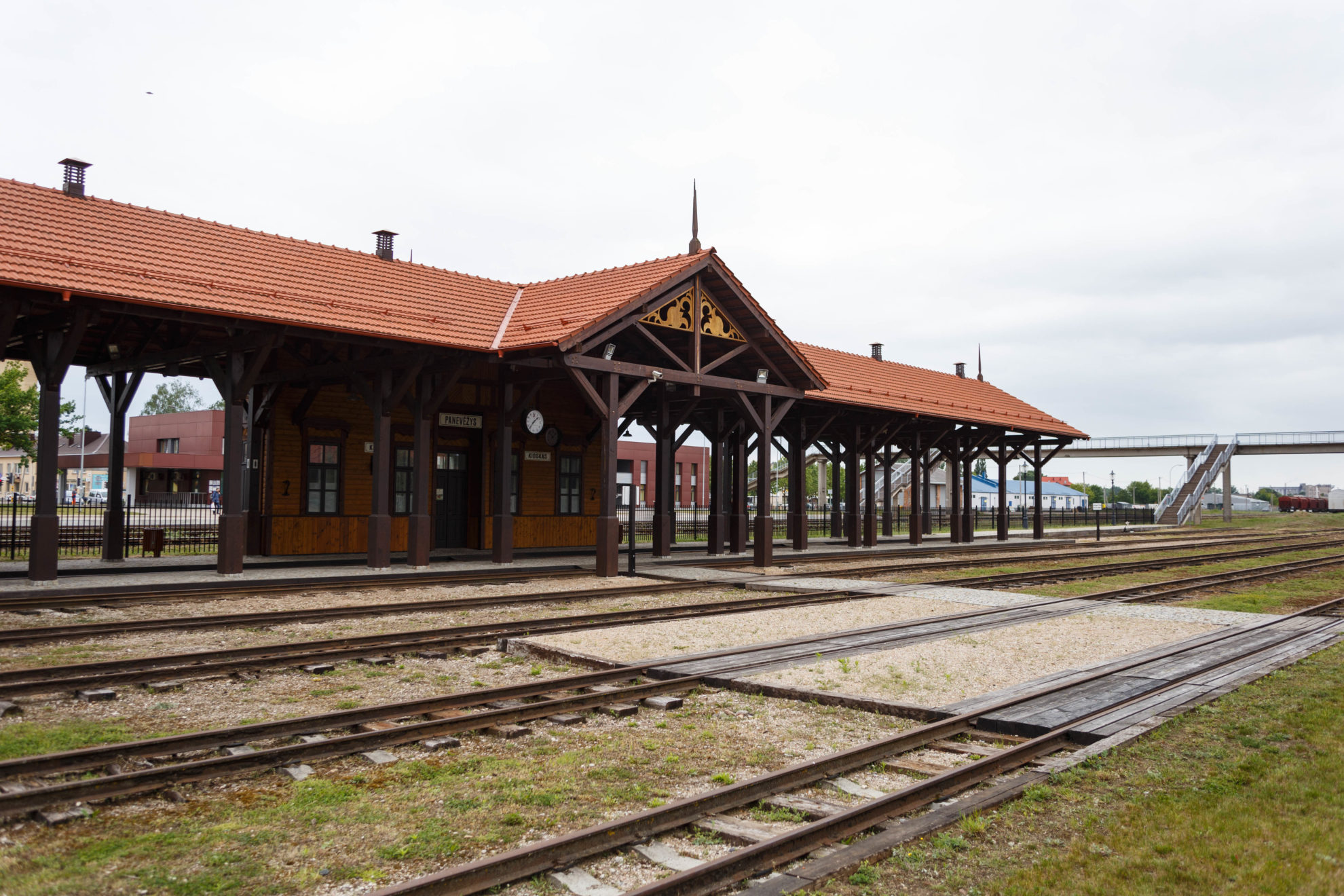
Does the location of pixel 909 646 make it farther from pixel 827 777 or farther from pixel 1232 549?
pixel 1232 549

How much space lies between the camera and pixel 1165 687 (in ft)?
25.3

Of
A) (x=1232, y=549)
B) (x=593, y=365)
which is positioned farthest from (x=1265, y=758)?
(x=1232, y=549)

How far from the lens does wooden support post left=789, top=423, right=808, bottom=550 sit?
85.3ft

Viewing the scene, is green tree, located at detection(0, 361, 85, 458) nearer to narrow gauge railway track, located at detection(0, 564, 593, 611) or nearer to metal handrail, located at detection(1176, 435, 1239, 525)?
narrow gauge railway track, located at detection(0, 564, 593, 611)

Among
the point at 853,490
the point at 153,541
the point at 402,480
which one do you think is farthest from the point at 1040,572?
the point at 153,541

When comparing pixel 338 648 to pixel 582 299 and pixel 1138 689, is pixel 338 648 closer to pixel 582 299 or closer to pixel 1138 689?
pixel 1138 689

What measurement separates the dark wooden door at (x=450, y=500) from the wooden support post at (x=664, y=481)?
4.78 m

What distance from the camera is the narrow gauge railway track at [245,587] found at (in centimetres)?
1226

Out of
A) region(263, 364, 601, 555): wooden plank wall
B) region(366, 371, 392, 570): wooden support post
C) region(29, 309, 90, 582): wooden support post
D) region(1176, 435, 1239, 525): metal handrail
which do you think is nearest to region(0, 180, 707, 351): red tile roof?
region(29, 309, 90, 582): wooden support post

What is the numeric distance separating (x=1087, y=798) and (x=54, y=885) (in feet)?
15.9

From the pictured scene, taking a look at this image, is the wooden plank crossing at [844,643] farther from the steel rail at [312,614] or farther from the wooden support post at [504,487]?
the wooden support post at [504,487]

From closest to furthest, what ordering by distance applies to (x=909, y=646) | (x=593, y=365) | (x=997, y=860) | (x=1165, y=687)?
(x=997, y=860) → (x=1165, y=687) → (x=909, y=646) → (x=593, y=365)

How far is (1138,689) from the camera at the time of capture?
24.8 ft

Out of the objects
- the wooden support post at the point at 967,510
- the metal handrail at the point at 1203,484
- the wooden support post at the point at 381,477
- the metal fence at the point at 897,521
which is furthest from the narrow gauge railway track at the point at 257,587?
the metal handrail at the point at 1203,484
